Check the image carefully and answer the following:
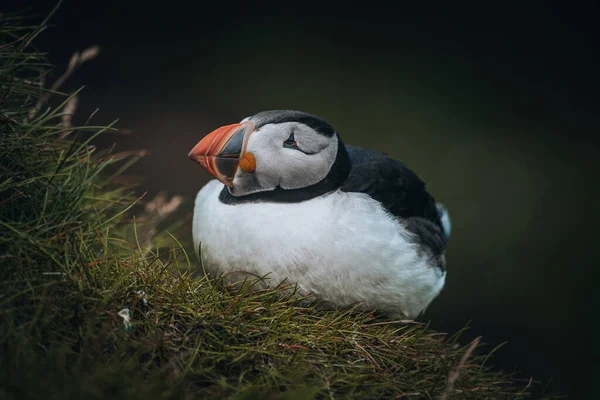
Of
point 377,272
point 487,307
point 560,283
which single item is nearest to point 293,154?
point 377,272

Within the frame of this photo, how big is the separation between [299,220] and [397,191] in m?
0.51

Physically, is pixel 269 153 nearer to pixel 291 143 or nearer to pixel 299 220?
pixel 291 143

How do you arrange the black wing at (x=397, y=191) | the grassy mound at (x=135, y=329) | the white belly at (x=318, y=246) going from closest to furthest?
the grassy mound at (x=135, y=329) < the white belly at (x=318, y=246) < the black wing at (x=397, y=191)

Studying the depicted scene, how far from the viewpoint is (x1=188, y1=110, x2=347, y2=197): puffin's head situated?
5.88ft

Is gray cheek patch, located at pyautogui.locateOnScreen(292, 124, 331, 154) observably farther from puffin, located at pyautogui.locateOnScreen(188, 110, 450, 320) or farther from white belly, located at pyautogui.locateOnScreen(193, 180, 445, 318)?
white belly, located at pyautogui.locateOnScreen(193, 180, 445, 318)

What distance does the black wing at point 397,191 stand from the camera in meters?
2.01

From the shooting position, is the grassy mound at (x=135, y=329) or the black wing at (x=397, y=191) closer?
the grassy mound at (x=135, y=329)

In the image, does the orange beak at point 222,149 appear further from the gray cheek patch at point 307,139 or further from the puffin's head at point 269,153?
the gray cheek patch at point 307,139

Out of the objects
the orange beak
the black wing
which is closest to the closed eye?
the orange beak

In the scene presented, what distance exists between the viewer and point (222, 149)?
5.84 feet

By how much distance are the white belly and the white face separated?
8 centimetres

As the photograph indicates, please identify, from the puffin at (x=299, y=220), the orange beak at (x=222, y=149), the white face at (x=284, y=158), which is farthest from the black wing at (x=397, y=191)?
the orange beak at (x=222, y=149)

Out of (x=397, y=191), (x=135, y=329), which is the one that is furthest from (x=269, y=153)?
(x=135, y=329)

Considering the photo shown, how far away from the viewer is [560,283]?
161 inches
